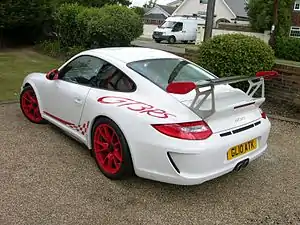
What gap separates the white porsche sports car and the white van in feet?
77.0

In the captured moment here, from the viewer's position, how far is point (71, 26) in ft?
38.6

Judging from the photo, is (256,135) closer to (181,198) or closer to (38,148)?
(181,198)

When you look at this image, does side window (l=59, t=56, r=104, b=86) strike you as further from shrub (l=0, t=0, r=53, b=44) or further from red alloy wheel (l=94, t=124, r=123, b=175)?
shrub (l=0, t=0, r=53, b=44)

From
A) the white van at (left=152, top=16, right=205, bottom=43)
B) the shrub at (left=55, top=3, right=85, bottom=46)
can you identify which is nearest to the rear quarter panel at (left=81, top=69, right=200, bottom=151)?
the shrub at (left=55, top=3, right=85, bottom=46)

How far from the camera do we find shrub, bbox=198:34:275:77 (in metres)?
6.26

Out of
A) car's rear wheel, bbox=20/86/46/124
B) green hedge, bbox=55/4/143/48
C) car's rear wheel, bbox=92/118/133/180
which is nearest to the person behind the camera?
car's rear wheel, bbox=92/118/133/180

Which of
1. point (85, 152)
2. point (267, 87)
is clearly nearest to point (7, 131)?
point (85, 152)

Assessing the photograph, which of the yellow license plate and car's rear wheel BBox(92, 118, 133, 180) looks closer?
the yellow license plate

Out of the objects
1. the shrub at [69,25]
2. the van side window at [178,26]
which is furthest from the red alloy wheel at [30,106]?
the van side window at [178,26]

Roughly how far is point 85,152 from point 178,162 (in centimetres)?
156

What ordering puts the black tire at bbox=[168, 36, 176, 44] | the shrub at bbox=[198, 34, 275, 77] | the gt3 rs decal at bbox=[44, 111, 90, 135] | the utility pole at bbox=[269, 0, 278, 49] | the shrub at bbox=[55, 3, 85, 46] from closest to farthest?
the gt3 rs decal at bbox=[44, 111, 90, 135], the shrub at bbox=[198, 34, 275, 77], the shrub at bbox=[55, 3, 85, 46], the utility pole at bbox=[269, 0, 278, 49], the black tire at bbox=[168, 36, 176, 44]

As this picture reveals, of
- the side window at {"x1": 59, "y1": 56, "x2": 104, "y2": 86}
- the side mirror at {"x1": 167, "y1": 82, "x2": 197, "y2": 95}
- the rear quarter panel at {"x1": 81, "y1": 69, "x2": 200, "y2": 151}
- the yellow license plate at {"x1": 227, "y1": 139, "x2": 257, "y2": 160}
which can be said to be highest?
the side mirror at {"x1": 167, "y1": 82, "x2": 197, "y2": 95}

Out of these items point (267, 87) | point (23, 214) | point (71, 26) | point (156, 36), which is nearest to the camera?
point (23, 214)

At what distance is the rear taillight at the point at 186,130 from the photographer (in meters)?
2.84
